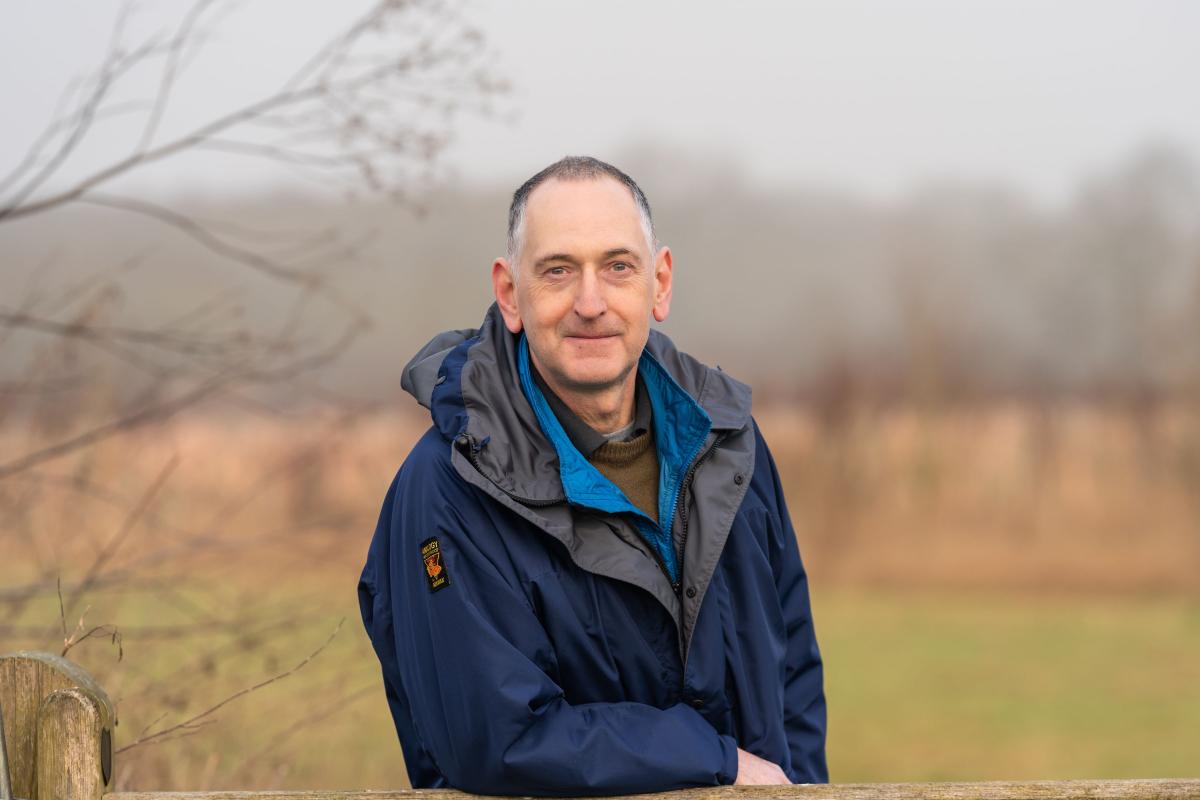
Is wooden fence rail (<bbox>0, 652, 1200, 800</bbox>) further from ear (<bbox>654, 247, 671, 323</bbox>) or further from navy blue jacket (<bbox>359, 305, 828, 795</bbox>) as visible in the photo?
ear (<bbox>654, 247, 671, 323</bbox>)

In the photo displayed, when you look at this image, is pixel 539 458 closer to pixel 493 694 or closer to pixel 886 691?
pixel 493 694

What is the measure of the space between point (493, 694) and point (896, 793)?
24.2 inches

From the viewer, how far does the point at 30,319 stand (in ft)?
11.4

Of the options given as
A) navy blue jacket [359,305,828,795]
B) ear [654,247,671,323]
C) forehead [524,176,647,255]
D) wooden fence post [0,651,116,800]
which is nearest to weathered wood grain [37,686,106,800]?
wooden fence post [0,651,116,800]

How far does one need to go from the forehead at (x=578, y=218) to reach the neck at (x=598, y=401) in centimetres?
23

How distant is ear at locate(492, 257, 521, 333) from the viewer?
2.23 m

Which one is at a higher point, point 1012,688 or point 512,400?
point 512,400

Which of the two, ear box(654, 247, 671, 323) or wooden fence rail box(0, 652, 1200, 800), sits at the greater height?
ear box(654, 247, 671, 323)

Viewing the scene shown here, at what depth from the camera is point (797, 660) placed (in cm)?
245

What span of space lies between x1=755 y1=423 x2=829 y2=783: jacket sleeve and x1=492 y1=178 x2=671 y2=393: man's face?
426 mm

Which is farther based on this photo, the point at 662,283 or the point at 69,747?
the point at 662,283

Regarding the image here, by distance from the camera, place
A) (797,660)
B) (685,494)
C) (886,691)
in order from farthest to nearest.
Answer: (886,691)
(797,660)
(685,494)

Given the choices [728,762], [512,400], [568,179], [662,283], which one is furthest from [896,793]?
[568,179]

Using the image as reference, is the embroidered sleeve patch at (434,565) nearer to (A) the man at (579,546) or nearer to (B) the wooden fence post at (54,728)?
(A) the man at (579,546)
